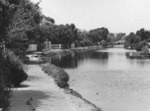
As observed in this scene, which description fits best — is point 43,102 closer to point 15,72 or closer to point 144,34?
point 15,72

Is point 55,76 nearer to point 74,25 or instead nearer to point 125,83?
point 125,83

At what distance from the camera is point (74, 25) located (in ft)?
453

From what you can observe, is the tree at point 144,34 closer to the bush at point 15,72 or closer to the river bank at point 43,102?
the bush at point 15,72

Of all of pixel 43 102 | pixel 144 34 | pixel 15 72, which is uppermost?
pixel 144 34

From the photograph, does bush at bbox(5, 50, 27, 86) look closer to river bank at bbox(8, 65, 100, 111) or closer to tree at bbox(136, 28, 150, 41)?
river bank at bbox(8, 65, 100, 111)

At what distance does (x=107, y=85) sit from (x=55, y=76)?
571 cm

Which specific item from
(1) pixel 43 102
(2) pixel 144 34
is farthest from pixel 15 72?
(2) pixel 144 34

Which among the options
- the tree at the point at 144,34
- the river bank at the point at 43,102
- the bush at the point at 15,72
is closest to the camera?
the river bank at the point at 43,102

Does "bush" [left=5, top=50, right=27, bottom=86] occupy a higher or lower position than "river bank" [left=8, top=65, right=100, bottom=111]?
higher

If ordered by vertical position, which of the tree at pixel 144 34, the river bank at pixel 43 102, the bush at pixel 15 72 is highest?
the tree at pixel 144 34

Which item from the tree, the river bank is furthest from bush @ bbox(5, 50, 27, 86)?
the tree

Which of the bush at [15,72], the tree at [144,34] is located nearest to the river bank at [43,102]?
the bush at [15,72]

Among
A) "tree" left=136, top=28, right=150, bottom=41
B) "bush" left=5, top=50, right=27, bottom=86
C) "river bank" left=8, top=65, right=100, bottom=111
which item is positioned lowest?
"river bank" left=8, top=65, right=100, bottom=111

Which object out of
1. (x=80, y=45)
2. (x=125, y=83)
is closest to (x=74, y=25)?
(x=80, y=45)
